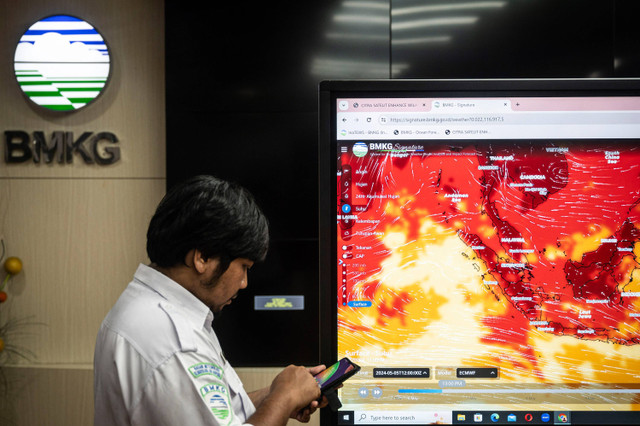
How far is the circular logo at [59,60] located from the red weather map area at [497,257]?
2.33 metres

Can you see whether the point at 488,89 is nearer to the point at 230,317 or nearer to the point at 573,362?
the point at 573,362

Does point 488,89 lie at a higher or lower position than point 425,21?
lower

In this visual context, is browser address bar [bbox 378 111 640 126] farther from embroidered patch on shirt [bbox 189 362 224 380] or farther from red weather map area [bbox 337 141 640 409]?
embroidered patch on shirt [bbox 189 362 224 380]

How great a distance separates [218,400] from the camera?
1.00m

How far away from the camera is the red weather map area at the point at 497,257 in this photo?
1.07 meters

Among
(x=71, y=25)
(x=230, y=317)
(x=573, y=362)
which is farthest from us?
(x=71, y=25)

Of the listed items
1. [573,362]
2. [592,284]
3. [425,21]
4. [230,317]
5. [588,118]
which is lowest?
[230,317]

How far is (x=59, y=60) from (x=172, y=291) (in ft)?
7.43

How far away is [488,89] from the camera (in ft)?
3.54

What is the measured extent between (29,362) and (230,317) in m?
1.30

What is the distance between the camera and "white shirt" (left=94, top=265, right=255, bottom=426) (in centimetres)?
98

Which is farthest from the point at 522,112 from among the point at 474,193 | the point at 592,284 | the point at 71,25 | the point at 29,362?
the point at 29,362

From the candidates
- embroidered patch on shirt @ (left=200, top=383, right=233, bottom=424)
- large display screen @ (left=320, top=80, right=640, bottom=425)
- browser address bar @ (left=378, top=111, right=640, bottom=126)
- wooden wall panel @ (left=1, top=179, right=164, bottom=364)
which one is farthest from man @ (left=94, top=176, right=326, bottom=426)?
wooden wall panel @ (left=1, top=179, right=164, bottom=364)

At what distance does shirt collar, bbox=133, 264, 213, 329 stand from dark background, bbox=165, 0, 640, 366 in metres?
1.45
